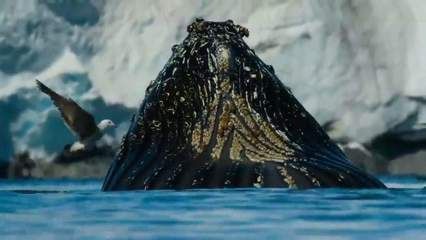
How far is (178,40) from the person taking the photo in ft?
75.6

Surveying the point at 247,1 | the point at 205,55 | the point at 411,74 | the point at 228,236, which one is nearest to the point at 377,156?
the point at 411,74

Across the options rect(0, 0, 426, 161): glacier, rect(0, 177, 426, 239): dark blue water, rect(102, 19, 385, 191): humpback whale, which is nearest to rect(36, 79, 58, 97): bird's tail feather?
rect(102, 19, 385, 191): humpback whale

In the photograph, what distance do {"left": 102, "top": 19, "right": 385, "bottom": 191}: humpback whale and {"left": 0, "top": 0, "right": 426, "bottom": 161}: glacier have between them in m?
14.8

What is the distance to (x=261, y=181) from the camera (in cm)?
677

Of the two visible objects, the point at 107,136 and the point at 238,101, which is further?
the point at 107,136

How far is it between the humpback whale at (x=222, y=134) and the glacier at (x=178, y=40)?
14.8 m

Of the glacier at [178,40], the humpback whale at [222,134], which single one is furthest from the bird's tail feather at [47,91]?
the glacier at [178,40]

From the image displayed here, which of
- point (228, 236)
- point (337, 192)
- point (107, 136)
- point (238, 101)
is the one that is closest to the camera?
point (228, 236)

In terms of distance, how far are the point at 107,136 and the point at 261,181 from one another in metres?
15.8

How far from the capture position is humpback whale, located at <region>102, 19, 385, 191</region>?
269 inches

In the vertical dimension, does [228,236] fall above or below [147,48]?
below

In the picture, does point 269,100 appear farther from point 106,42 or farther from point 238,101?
point 106,42

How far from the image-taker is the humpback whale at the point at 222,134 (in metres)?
6.84

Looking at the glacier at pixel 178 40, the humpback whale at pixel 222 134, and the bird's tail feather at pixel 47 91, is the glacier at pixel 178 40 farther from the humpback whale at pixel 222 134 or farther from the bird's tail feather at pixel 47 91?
the humpback whale at pixel 222 134
